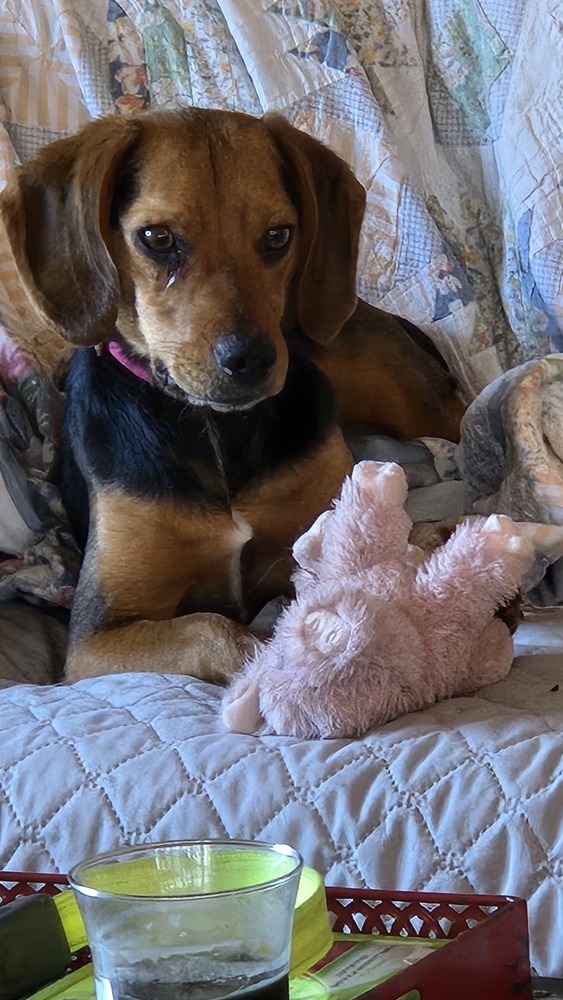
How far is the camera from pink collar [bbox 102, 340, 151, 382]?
4.85 feet

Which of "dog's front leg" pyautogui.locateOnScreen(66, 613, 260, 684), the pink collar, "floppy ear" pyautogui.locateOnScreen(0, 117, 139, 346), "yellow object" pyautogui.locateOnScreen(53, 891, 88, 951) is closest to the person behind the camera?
"yellow object" pyautogui.locateOnScreen(53, 891, 88, 951)

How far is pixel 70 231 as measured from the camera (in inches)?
54.3

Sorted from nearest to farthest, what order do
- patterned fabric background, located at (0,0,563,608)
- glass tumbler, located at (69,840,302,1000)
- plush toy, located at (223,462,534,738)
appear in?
glass tumbler, located at (69,840,302,1000), plush toy, located at (223,462,534,738), patterned fabric background, located at (0,0,563,608)

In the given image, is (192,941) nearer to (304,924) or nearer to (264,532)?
(304,924)

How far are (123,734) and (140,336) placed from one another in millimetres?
622

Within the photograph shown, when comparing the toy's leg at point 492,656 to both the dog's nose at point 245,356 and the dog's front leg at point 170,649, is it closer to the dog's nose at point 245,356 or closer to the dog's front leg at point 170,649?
the dog's front leg at point 170,649

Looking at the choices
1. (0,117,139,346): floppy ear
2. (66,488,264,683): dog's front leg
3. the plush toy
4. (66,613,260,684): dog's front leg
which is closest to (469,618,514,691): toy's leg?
the plush toy

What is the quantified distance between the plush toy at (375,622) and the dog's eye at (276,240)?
457 mm

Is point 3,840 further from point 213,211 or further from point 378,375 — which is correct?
point 378,375

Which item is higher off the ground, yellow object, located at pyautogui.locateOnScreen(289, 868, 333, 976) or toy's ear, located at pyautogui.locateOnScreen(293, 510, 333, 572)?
toy's ear, located at pyautogui.locateOnScreen(293, 510, 333, 572)

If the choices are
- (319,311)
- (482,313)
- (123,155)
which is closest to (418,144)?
(482,313)

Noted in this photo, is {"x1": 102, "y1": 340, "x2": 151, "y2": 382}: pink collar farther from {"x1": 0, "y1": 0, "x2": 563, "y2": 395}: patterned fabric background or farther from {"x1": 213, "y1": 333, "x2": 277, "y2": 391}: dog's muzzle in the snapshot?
{"x1": 0, "y1": 0, "x2": 563, "y2": 395}: patterned fabric background

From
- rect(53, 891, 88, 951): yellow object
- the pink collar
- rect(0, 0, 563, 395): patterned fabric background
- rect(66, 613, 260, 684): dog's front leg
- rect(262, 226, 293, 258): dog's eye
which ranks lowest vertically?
rect(66, 613, 260, 684): dog's front leg

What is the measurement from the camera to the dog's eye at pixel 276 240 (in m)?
1.39
